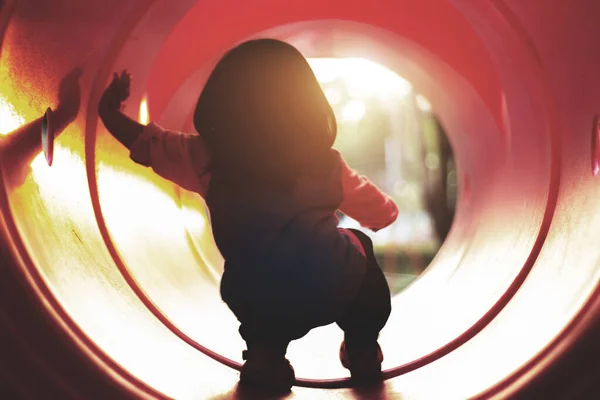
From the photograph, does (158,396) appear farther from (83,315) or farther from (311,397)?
(311,397)

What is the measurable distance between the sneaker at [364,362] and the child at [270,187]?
0.11 metres

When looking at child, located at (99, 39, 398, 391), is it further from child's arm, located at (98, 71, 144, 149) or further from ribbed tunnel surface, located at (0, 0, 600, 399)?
ribbed tunnel surface, located at (0, 0, 600, 399)

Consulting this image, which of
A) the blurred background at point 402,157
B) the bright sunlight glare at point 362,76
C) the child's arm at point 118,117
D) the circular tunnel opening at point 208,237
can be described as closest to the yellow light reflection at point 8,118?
the child's arm at point 118,117

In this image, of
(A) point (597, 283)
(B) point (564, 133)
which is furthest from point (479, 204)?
(A) point (597, 283)

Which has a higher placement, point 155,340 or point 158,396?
point 155,340

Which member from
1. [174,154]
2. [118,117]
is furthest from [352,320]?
[118,117]

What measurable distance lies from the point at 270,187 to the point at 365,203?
199mm

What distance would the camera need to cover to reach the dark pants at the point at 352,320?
0.92m

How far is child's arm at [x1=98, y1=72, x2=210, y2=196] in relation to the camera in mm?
917

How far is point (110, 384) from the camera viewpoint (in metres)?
0.74

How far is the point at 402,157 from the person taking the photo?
3322 millimetres

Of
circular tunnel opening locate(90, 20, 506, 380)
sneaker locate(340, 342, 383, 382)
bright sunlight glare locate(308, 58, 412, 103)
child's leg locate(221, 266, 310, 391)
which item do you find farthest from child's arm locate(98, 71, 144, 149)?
bright sunlight glare locate(308, 58, 412, 103)

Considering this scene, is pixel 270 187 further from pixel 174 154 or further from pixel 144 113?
pixel 144 113

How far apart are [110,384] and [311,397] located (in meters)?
0.40
